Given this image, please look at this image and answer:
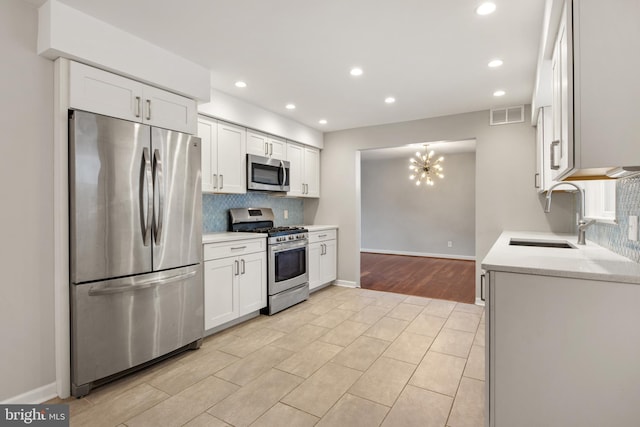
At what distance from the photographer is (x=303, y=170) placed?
16.7 feet

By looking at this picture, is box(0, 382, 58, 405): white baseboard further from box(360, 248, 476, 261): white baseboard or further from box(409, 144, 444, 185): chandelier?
box(360, 248, 476, 261): white baseboard

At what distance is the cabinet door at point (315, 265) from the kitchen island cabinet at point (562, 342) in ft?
10.4

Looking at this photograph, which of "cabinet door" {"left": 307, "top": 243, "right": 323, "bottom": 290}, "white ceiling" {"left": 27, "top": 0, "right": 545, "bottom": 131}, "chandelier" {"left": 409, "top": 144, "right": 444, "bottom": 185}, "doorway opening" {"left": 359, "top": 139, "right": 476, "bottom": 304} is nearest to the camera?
"white ceiling" {"left": 27, "top": 0, "right": 545, "bottom": 131}

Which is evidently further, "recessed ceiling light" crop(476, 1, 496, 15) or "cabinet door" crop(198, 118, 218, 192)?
"cabinet door" crop(198, 118, 218, 192)

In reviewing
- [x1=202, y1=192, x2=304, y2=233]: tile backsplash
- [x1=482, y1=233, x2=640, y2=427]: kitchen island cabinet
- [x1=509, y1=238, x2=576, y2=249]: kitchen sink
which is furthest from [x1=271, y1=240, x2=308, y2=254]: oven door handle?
[x1=482, y1=233, x2=640, y2=427]: kitchen island cabinet

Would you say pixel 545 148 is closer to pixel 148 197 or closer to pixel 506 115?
pixel 506 115

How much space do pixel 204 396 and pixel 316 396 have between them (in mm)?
747

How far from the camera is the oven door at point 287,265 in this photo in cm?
388

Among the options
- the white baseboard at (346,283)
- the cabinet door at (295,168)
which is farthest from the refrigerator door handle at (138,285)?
the white baseboard at (346,283)

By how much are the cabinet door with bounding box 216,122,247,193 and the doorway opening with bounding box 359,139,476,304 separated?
10.0 ft

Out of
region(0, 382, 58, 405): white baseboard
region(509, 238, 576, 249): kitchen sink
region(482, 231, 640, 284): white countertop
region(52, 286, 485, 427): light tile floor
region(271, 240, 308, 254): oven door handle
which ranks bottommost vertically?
region(52, 286, 485, 427): light tile floor

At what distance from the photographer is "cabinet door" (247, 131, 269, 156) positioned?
4.08 metres

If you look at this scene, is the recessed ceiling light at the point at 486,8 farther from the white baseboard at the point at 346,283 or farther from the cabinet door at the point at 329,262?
the white baseboard at the point at 346,283

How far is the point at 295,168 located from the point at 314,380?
3165 mm
